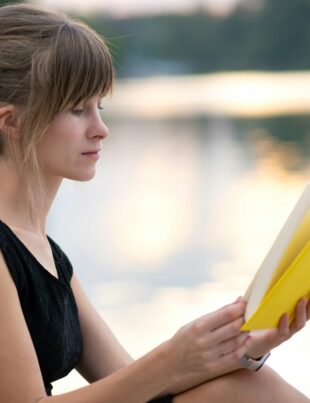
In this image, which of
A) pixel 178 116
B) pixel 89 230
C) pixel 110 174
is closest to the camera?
pixel 89 230

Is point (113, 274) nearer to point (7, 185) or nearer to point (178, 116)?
point (7, 185)

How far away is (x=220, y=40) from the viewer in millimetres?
21797

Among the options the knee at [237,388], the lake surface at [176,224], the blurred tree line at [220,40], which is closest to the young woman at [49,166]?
the knee at [237,388]

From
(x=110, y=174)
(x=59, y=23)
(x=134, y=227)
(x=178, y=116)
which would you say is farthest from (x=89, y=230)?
(x=178, y=116)

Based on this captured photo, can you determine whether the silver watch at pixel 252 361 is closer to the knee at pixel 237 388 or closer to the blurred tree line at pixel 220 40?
the knee at pixel 237 388

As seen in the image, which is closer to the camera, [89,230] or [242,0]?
[89,230]

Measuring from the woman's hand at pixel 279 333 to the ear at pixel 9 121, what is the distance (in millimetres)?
436

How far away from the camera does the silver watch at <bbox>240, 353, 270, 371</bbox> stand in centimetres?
183

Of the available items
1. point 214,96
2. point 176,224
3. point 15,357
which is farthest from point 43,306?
point 214,96

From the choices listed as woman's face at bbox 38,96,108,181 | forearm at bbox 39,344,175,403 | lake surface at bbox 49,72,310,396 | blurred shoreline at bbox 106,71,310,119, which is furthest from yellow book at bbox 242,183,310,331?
blurred shoreline at bbox 106,71,310,119

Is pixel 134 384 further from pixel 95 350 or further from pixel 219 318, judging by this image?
pixel 95 350

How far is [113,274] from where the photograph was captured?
4.76 m

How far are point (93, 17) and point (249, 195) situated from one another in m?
13.1

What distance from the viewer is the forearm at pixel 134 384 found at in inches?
66.2
